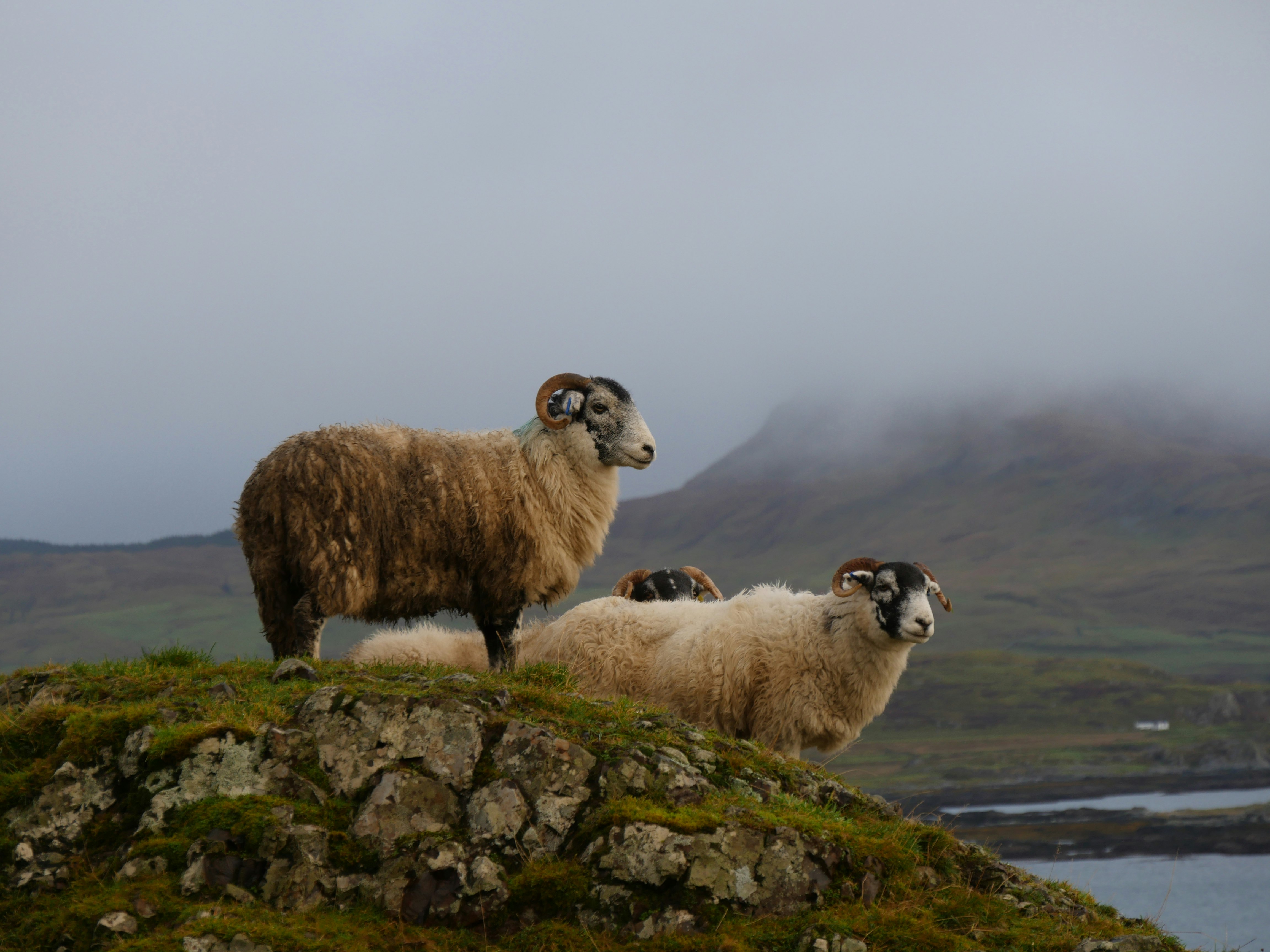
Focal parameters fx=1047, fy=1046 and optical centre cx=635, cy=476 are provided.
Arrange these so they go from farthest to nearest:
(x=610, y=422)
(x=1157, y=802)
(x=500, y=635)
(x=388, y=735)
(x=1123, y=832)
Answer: (x=1157, y=802), (x=1123, y=832), (x=610, y=422), (x=500, y=635), (x=388, y=735)

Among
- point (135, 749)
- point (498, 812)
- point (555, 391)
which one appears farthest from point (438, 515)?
point (498, 812)

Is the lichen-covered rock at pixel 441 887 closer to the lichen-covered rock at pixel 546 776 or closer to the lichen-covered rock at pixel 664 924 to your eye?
the lichen-covered rock at pixel 546 776

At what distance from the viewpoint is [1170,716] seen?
169 metres

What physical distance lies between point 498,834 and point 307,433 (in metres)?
5.81

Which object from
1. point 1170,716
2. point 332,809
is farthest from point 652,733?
point 1170,716

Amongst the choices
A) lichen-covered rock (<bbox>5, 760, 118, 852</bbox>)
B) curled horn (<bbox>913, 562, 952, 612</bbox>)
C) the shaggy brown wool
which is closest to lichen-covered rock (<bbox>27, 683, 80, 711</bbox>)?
lichen-covered rock (<bbox>5, 760, 118, 852</bbox>)

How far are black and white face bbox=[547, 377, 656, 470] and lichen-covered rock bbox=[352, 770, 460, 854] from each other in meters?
5.80

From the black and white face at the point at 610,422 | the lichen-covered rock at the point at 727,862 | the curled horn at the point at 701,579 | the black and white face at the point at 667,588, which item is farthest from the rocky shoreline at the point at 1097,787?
the lichen-covered rock at the point at 727,862

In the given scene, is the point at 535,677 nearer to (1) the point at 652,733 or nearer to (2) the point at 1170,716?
(1) the point at 652,733

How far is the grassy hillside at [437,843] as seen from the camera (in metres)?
7.33

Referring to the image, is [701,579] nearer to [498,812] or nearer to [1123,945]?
[498,812]

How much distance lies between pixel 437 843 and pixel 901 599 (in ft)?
27.6

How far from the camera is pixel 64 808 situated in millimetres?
7910

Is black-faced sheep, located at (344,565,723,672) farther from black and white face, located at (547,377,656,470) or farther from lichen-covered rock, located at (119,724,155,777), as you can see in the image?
lichen-covered rock, located at (119,724,155,777)
